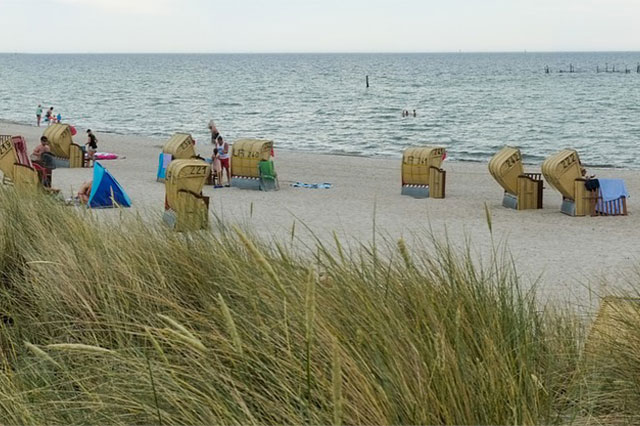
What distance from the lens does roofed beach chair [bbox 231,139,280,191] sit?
18062mm

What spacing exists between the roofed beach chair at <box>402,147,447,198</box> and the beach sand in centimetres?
37

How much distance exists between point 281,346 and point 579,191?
1253 cm

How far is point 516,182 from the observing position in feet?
52.2

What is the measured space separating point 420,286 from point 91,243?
243 cm

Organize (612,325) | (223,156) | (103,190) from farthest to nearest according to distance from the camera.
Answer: (223,156), (103,190), (612,325)

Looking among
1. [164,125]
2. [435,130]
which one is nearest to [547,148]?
[435,130]

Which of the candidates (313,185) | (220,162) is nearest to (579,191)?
(313,185)

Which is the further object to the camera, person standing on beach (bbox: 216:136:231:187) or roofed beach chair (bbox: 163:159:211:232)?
person standing on beach (bbox: 216:136:231:187)

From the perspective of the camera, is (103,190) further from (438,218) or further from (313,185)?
(313,185)

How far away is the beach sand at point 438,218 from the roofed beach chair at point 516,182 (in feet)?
0.91

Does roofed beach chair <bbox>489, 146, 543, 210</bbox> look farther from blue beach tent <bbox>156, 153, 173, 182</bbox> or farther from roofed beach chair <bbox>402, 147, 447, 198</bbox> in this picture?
blue beach tent <bbox>156, 153, 173, 182</bbox>

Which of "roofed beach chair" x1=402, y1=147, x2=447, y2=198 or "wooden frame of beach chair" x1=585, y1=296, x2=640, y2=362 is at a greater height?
"wooden frame of beach chair" x1=585, y1=296, x2=640, y2=362

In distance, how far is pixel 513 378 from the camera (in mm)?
2936

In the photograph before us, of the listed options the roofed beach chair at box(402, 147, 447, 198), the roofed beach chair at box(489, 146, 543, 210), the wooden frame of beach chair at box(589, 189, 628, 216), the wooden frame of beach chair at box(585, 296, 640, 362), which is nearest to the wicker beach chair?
the roofed beach chair at box(402, 147, 447, 198)
